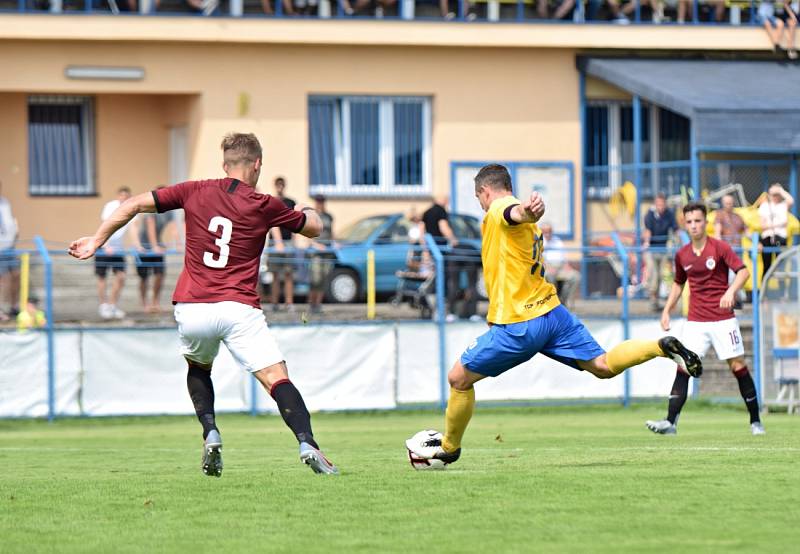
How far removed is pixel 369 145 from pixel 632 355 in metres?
21.7

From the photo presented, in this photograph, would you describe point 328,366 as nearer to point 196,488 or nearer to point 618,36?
point 196,488

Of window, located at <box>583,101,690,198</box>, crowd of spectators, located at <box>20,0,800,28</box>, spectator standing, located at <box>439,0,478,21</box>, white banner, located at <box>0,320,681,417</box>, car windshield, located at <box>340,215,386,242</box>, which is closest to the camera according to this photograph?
white banner, located at <box>0,320,681,417</box>

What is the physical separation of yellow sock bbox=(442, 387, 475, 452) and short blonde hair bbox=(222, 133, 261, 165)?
2.03 meters

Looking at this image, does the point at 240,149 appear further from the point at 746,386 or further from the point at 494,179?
the point at 746,386

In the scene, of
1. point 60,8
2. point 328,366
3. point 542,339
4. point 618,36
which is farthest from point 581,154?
point 542,339

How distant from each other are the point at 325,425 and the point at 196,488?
9.42 m

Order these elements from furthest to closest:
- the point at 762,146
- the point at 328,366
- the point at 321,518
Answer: the point at 762,146
the point at 328,366
the point at 321,518

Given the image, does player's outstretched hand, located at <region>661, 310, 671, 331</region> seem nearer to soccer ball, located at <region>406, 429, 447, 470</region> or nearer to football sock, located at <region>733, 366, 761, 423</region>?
football sock, located at <region>733, 366, 761, 423</region>

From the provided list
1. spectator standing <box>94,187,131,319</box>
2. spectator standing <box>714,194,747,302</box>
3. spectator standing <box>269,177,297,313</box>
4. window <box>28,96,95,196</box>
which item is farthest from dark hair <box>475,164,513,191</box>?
window <box>28,96,95,196</box>

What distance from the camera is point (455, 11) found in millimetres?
31719

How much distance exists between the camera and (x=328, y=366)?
1997 cm

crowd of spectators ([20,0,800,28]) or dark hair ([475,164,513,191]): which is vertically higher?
crowd of spectators ([20,0,800,28])

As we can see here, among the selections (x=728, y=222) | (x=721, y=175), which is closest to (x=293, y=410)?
(x=728, y=222)

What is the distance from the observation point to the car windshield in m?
26.5
